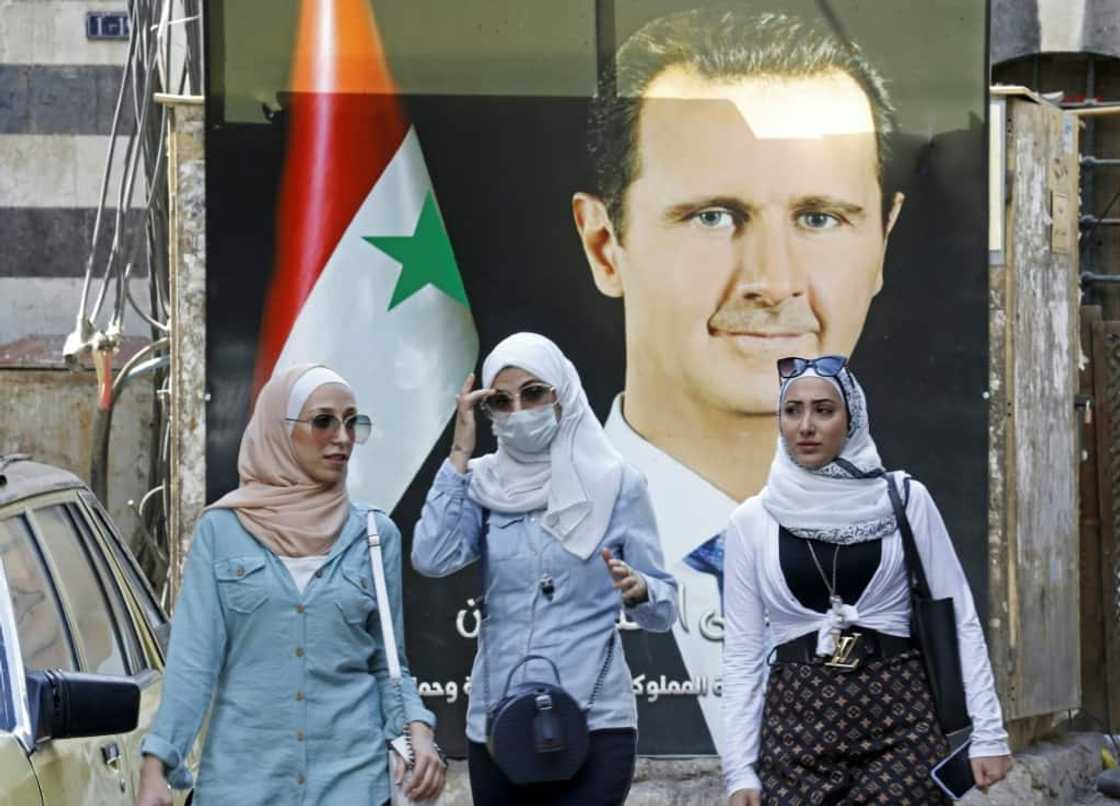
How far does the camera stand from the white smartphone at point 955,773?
5.53 m

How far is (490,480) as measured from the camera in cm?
616

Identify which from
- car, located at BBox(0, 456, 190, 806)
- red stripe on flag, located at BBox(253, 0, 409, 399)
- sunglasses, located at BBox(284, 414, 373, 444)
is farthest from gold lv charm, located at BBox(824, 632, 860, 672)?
red stripe on flag, located at BBox(253, 0, 409, 399)

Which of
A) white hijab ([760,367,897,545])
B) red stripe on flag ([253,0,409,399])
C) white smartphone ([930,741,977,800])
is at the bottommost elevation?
white smartphone ([930,741,977,800])

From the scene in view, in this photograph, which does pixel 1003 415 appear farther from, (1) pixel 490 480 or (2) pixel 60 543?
(2) pixel 60 543

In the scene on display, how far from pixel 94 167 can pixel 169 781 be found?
9.08m

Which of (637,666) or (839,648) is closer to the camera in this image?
(839,648)

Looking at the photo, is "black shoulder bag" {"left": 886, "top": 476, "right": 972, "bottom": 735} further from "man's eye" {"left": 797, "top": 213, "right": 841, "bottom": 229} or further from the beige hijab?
"man's eye" {"left": 797, "top": 213, "right": 841, "bottom": 229}

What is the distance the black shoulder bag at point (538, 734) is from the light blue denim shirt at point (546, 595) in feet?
0.20

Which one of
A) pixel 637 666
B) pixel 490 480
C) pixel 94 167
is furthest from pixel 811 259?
pixel 94 167

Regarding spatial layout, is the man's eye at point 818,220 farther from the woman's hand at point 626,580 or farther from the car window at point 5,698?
the car window at point 5,698

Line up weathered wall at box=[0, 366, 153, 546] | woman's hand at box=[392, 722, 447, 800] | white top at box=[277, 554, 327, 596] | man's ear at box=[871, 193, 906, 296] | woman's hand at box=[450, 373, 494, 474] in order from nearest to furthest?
woman's hand at box=[392, 722, 447, 800], white top at box=[277, 554, 327, 596], woman's hand at box=[450, 373, 494, 474], man's ear at box=[871, 193, 906, 296], weathered wall at box=[0, 366, 153, 546]

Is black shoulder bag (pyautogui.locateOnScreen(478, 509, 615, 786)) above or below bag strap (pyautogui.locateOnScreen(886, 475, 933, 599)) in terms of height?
below

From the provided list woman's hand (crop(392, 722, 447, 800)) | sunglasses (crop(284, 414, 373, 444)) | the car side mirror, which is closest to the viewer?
the car side mirror

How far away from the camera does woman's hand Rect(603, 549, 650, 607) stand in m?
5.79
